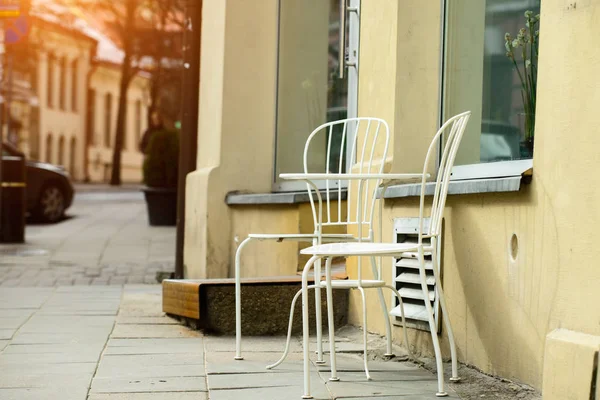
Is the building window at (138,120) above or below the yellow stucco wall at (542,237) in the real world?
above

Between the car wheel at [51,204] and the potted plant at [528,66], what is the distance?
1449 cm

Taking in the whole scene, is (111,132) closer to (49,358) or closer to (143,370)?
(49,358)

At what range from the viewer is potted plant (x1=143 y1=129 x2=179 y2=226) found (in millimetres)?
17328

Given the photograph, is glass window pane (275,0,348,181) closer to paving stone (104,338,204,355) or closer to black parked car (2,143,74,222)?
paving stone (104,338,204,355)

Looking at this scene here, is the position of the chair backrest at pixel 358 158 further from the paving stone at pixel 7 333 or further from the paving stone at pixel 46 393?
the paving stone at pixel 7 333

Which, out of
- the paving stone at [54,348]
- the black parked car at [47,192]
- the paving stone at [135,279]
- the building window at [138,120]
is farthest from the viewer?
the building window at [138,120]

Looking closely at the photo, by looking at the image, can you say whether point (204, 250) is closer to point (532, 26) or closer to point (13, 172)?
point (532, 26)

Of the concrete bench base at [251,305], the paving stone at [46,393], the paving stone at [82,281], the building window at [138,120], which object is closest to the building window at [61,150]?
the building window at [138,120]

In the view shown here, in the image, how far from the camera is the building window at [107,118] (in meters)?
62.8

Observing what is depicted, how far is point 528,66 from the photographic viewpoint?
460 centimetres

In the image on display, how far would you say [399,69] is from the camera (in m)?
5.30

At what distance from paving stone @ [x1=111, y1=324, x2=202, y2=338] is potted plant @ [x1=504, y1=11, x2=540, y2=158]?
2.29 meters

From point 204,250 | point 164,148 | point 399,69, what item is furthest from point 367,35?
point 164,148

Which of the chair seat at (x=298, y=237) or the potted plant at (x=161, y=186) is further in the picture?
the potted plant at (x=161, y=186)
